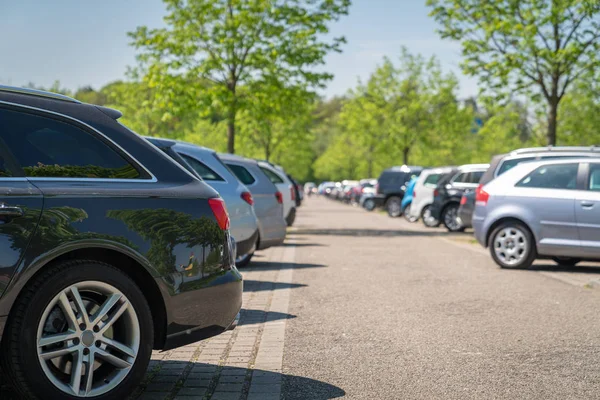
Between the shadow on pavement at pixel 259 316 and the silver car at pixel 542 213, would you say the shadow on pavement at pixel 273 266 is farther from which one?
the shadow on pavement at pixel 259 316

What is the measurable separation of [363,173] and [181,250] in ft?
315

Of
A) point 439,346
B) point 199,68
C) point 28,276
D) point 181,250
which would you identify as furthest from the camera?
point 199,68

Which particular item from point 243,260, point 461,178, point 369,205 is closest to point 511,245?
point 243,260

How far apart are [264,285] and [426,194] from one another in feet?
59.1

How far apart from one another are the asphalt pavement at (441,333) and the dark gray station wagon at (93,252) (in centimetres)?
95

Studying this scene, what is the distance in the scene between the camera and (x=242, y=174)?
1518 cm

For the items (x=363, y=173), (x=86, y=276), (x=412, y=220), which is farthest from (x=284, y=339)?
(x=363, y=173)

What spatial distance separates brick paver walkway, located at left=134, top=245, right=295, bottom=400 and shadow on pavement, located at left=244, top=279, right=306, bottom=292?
144 centimetres

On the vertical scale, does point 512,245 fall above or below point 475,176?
below

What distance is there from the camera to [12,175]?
482cm

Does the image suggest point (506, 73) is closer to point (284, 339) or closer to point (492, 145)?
point (284, 339)

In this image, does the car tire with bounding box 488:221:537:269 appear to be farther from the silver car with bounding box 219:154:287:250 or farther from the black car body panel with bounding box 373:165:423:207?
the black car body panel with bounding box 373:165:423:207

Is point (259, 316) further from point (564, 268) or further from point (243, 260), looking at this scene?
point (564, 268)

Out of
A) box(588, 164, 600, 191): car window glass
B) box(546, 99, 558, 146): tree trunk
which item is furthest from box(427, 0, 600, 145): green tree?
box(588, 164, 600, 191): car window glass
